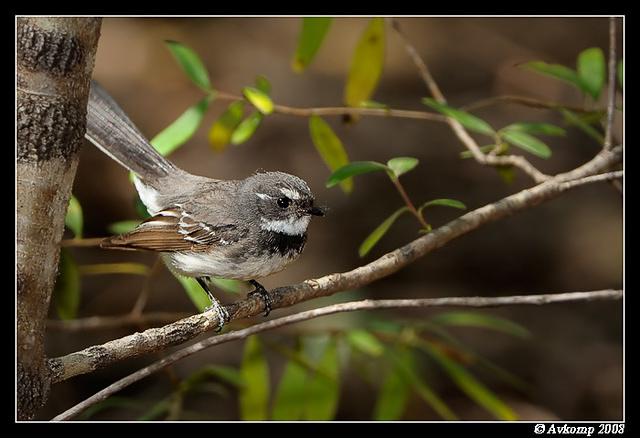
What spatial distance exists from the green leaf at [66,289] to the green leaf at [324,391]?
1164 millimetres

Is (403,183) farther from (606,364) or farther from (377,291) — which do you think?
(606,364)

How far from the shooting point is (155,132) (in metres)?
5.66

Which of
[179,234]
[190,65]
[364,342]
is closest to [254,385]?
[364,342]

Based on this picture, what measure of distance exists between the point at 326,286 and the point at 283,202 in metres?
0.60

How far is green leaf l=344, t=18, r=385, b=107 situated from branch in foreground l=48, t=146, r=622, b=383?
88 cm

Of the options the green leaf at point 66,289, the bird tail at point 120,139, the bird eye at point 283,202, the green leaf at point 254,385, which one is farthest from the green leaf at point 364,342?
the green leaf at point 66,289

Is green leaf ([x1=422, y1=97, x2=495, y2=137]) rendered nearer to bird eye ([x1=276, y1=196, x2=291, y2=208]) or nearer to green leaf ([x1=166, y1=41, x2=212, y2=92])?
bird eye ([x1=276, y1=196, x2=291, y2=208])

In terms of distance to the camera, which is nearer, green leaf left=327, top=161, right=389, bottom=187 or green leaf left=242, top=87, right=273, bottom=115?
green leaf left=327, top=161, right=389, bottom=187

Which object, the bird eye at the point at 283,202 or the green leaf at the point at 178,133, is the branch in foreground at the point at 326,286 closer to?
the bird eye at the point at 283,202

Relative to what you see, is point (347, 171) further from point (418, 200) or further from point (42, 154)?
point (418, 200)

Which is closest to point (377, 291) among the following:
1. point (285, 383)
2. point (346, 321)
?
point (346, 321)

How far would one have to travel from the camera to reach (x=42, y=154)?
1.83 m

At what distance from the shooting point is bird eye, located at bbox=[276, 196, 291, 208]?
10.0 ft

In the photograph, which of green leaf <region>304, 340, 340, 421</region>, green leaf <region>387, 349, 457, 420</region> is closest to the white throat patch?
green leaf <region>304, 340, 340, 421</region>
